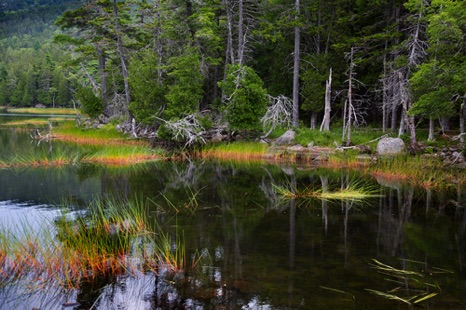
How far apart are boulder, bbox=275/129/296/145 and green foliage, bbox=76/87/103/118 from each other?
16659mm

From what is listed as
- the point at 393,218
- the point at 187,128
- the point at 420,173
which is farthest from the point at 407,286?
the point at 187,128

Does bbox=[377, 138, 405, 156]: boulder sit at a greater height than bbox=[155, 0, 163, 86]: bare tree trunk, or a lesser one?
lesser

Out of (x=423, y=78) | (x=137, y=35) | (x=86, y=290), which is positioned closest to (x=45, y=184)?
(x=86, y=290)

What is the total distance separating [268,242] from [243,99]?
1536 cm

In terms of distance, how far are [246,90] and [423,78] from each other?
9.92 m

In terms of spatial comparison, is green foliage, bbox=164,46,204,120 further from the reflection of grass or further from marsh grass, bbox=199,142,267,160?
the reflection of grass

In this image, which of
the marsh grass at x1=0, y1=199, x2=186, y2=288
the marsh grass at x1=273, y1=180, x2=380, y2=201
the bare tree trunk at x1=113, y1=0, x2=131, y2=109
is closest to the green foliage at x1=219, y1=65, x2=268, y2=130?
the bare tree trunk at x1=113, y1=0, x2=131, y2=109

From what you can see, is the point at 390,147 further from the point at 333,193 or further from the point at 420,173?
the point at 333,193

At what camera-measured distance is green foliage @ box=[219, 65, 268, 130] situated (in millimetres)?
23266

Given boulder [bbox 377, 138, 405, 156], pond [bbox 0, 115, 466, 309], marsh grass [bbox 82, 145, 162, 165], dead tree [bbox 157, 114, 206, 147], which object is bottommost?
pond [bbox 0, 115, 466, 309]

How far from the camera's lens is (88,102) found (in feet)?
104

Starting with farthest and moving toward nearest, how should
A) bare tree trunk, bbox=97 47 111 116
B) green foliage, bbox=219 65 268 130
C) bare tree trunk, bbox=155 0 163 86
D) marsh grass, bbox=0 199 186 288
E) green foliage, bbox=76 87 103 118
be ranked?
bare tree trunk, bbox=97 47 111 116 → green foliage, bbox=76 87 103 118 → bare tree trunk, bbox=155 0 163 86 → green foliage, bbox=219 65 268 130 → marsh grass, bbox=0 199 186 288

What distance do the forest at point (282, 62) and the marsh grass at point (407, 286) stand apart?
11.6 metres

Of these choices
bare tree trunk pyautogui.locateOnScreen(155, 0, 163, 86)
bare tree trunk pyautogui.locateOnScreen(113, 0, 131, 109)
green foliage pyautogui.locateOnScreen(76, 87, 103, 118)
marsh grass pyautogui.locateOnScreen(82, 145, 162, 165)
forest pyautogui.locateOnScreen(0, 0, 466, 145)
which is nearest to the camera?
forest pyautogui.locateOnScreen(0, 0, 466, 145)
